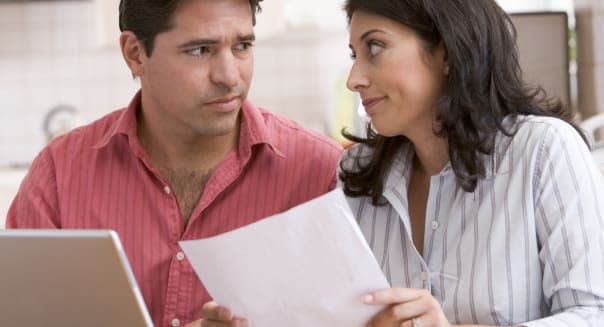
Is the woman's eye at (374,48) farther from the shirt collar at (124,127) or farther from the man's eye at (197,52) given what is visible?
the shirt collar at (124,127)

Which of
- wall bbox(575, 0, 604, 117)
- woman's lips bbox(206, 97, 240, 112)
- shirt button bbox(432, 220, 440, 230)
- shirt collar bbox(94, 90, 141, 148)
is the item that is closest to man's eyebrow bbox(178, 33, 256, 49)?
woman's lips bbox(206, 97, 240, 112)

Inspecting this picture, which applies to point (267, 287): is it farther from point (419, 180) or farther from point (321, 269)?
point (419, 180)

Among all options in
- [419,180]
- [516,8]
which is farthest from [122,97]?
[419,180]

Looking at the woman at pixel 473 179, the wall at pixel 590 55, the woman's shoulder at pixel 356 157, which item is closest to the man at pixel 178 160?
the woman's shoulder at pixel 356 157

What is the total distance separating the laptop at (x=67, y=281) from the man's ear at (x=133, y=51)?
2.90 ft

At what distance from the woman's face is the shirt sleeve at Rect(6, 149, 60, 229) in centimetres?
77

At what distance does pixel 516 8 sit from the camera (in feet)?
14.3

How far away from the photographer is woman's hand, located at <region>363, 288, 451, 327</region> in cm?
132

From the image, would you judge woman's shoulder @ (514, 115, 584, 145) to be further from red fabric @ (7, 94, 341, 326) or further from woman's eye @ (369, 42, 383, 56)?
red fabric @ (7, 94, 341, 326)

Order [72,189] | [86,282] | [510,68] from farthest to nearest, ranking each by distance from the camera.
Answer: [72,189] → [510,68] → [86,282]

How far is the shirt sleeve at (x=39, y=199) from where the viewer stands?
201cm

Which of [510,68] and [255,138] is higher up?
[510,68]

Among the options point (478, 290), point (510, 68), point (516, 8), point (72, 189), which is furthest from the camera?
point (516, 8)

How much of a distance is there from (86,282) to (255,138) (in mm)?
831
